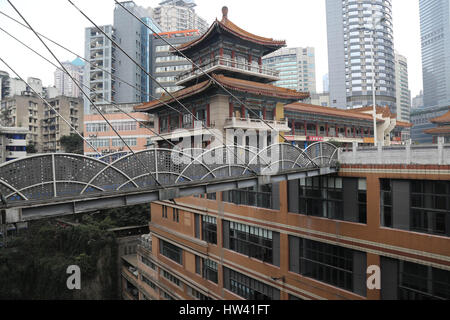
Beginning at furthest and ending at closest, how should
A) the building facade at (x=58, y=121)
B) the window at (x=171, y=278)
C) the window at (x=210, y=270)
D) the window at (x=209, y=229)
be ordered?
the building facade at (x=58, y=121), the window at (x=171, y=278), the window at (x=209, y=229), the window at (x=210, y=270)

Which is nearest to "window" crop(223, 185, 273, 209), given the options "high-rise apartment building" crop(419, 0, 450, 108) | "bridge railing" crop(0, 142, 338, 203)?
"bridge railing" crop(0, 142, 338, 203)

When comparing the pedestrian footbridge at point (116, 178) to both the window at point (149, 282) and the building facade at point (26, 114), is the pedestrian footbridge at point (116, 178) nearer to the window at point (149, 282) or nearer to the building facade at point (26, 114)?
the window at point (149, 282)

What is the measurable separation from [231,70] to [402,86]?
344 feet

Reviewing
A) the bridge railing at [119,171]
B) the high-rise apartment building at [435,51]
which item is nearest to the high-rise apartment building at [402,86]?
the high-rise apartment building at [435,51]

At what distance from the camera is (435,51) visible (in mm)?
111062

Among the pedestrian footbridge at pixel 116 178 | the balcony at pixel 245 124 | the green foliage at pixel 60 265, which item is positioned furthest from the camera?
the green foliage at pixel 60 265

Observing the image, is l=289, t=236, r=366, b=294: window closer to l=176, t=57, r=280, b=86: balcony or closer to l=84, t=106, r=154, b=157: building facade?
l=176, t=57, r=280, b=86: balcony

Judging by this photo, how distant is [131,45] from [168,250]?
4421 centimetres

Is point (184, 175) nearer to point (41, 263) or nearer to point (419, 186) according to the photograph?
point (419, 186)

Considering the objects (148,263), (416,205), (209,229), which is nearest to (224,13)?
(209,229)

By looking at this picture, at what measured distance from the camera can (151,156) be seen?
7.61 m

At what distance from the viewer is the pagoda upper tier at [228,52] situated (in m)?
23.1

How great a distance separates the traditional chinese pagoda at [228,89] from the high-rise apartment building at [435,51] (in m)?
109

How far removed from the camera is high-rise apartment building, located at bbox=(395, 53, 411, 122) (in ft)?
332
